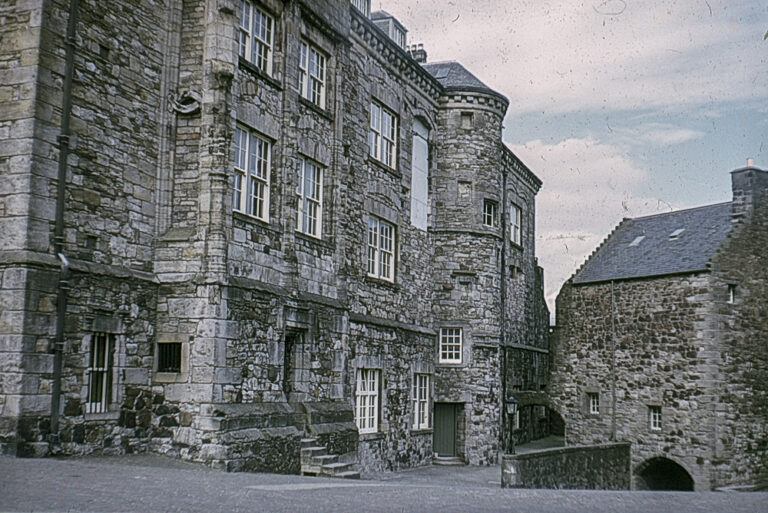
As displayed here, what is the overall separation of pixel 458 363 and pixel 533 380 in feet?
35.4

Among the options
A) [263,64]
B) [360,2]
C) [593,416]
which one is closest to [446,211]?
[360,2]

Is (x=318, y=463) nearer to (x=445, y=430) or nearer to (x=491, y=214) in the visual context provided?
(x=445, y=430)

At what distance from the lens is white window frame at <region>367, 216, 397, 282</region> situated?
75.2 ft

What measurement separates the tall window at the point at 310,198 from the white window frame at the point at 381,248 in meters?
3.61

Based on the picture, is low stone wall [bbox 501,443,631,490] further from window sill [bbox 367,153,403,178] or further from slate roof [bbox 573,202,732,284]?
window sill [bbox 367,153,403,178]

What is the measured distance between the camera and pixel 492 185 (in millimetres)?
28375

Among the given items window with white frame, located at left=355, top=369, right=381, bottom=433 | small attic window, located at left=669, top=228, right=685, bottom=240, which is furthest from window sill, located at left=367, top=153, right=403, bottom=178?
small attic window, located at left=669, top=228, right=685, bottom=240

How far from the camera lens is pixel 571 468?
2189 cm

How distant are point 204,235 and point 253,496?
620 centimetres

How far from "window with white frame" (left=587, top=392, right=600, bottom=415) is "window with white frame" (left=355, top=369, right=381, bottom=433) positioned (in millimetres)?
10259

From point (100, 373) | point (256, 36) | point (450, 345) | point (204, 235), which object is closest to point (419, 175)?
point (450, 345)

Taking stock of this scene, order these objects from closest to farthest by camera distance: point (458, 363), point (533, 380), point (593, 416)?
point (458, 363) < point (593, 416) < point (533, 380)

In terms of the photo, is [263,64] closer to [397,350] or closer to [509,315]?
[397,350]

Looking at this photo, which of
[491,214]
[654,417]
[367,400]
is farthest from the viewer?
[491,214]
